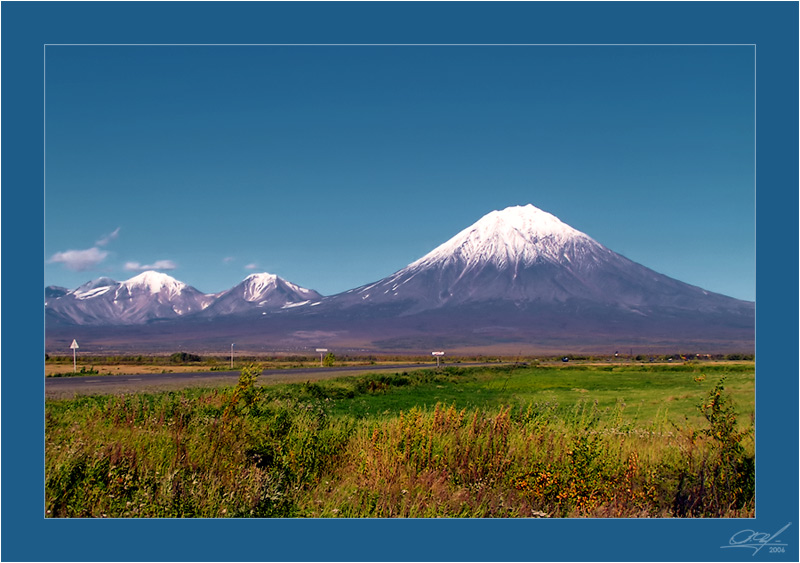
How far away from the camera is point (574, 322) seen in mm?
78250

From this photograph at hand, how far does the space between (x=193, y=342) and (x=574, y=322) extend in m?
59.6

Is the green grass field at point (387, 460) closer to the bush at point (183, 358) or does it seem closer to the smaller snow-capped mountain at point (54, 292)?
the smaller snow-capped mountain at point (54, 292)

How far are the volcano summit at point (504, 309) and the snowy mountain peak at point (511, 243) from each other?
1.40ft

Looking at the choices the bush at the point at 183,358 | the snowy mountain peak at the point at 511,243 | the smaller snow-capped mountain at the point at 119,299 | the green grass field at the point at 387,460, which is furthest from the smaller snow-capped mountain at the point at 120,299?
the snowy mountain peak at the point at 511,243

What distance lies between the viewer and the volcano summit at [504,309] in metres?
33.9

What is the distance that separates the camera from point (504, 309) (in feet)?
→ 263

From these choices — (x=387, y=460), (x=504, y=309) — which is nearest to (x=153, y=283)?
(x=387, y=460)

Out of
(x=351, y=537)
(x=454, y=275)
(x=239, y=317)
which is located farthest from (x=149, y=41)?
(x=454, y=275)

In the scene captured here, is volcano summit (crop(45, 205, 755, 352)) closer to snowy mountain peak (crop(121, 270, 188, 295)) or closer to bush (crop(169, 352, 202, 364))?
snowy mountain peak (crop(121, 270, 188, 295))

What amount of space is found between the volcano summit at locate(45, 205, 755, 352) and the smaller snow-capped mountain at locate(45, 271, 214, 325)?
31 centimetres

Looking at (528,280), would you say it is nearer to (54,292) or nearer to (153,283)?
(153,283)

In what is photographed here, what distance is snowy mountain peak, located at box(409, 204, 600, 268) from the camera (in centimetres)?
11622

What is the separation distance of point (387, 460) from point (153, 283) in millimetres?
4272
